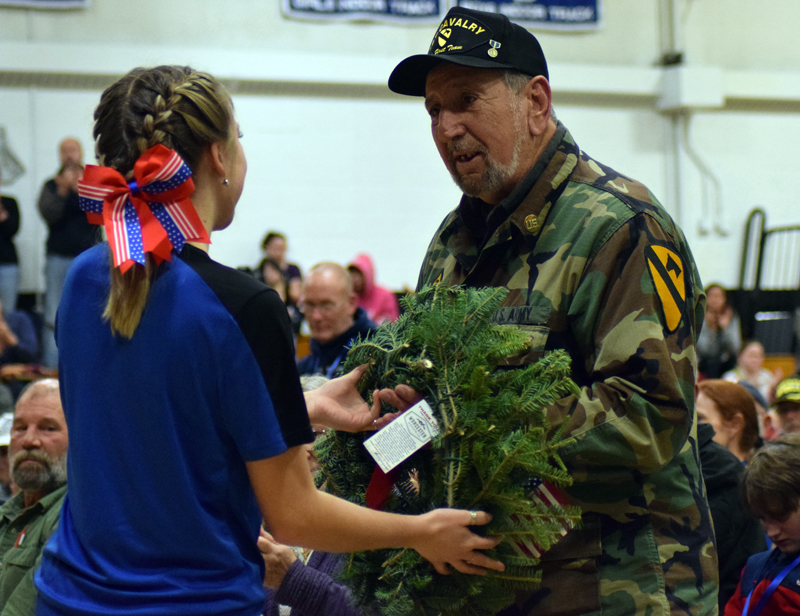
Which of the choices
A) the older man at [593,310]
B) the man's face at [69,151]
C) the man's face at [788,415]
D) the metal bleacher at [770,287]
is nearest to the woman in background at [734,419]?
the man's face at [788,415]

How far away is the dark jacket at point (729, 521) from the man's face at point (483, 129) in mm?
1562

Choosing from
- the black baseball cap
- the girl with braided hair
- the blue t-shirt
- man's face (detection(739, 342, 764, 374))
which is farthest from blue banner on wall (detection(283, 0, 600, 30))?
the blue t-shirt

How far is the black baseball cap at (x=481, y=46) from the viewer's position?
1.84m

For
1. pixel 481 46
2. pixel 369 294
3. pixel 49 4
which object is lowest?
pixel 369 294

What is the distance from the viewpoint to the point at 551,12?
30.2ft

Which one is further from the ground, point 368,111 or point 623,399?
point 368,111

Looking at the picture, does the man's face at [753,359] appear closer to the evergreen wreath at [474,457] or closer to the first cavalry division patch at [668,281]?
the first cavalry division patch at [668,281]

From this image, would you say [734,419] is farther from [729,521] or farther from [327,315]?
[327,315]

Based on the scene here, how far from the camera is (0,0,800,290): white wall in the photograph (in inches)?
312

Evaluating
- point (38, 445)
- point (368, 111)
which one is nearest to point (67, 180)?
point (368, 111)

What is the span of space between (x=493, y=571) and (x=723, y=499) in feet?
5.86

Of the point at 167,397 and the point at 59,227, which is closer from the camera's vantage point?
the point at 167,397

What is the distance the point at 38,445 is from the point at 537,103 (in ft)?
6.73

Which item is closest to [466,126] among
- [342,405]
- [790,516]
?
[342,405]
